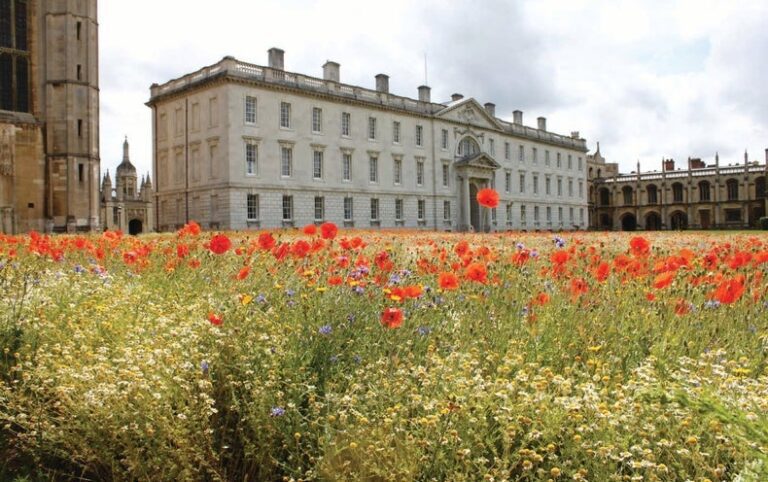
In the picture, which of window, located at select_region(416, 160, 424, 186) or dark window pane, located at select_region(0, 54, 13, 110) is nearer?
dark window pane, located at select_region(0, 54, 13, 110)

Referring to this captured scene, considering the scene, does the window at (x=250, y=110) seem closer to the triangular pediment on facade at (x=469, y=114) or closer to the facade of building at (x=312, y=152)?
the facade of building at (x=312, y=152)

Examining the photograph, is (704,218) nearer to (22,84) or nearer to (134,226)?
(134,226)

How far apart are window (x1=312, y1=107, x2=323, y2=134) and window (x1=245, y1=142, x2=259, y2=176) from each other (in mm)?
5013

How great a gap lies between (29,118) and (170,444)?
33.0 metres

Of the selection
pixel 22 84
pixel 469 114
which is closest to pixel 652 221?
pixel 469 114

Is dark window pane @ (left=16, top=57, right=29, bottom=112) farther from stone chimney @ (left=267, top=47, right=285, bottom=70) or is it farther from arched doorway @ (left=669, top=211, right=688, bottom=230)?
arched doorway @ (left=669, top=211, right=688, bottom=230)

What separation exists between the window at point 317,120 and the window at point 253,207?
6718 mm

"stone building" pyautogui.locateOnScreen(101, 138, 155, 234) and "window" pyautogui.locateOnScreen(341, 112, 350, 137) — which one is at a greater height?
"window" pyautogui.locateOnScreen(341, 112, 350, 137)

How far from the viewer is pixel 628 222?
81250mm

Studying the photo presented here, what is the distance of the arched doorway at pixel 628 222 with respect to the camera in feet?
263

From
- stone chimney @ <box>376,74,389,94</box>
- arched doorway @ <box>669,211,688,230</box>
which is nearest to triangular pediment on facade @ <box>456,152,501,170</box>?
stone chimney @ <box>376,74,389,94</box>

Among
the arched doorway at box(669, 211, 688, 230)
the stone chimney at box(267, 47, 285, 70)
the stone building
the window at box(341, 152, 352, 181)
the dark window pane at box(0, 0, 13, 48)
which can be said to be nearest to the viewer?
the dark window pane at box(0, 0, 13, 48)

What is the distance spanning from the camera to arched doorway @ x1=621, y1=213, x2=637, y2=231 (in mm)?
80250

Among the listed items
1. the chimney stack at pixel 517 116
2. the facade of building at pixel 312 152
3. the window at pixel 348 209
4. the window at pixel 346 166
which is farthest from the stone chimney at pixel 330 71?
the chimney stack at pixel 517 116
